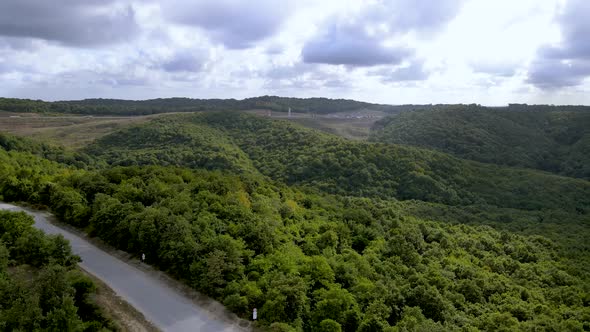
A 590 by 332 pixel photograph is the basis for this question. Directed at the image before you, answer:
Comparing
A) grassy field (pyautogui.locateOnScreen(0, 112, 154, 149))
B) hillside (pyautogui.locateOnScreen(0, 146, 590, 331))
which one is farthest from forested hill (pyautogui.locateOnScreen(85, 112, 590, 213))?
hillside (pyautogui.locateOnScreen(0, 146, 590, 331))

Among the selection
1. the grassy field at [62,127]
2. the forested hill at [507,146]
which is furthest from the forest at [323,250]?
the forested hill at [507,146]

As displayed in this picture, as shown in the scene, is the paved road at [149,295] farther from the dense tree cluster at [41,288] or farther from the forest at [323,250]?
the dense tree cluster at [41,288]

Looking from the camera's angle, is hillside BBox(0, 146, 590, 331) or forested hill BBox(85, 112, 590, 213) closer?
hillside BBox(0, 146, 590, 331)

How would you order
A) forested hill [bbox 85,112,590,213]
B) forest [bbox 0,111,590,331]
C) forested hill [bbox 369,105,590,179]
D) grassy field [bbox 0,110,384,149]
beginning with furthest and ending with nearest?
forested hill [bbox 369,105,590,179] < grassy field [bbox 0,110,384,149] < forested hill [bbox 85,112,590,213] < forest [bbox 0,111,590,331]

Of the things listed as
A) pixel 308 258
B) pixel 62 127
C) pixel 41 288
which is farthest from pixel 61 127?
pixel 41 288

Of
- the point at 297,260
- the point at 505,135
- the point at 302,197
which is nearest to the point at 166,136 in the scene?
the point at 302,197

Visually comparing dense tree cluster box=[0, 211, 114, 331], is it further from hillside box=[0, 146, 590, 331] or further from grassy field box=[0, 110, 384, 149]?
grassy field box=[0, 110, 384, 149]

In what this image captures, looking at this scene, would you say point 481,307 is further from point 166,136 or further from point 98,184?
point 166,136
